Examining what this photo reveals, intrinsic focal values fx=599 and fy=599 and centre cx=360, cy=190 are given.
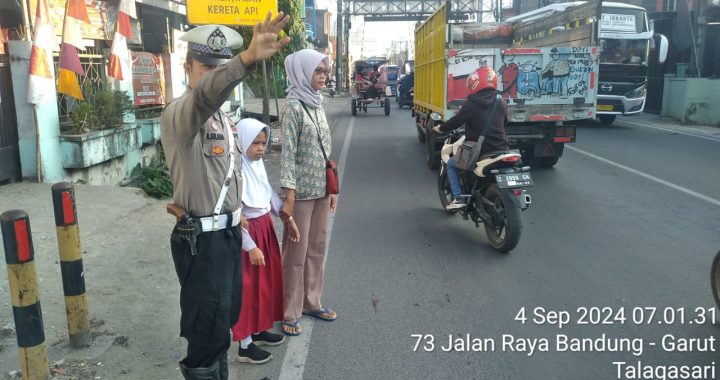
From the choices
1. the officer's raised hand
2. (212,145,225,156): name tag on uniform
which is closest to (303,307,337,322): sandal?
(212,145,225,156): name tag on uniform

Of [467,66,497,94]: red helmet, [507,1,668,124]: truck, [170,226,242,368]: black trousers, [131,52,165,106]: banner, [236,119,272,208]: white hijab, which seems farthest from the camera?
[507,1,668,124]: truck

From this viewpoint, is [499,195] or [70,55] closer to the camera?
[499,195]

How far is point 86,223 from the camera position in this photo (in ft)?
20.2

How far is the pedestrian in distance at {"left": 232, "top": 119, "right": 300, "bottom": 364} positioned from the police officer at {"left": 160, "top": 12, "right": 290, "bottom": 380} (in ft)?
2.10

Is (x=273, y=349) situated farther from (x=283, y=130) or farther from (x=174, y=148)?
(x=174, y=148)

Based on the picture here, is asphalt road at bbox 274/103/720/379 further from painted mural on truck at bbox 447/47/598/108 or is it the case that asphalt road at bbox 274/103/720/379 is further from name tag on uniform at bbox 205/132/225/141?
name tag on uniform at bbox 205/132/225/141

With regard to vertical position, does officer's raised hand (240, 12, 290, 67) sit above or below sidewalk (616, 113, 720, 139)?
above

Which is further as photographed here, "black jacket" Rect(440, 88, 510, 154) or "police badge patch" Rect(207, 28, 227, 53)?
"black jacket" Rect(440, 88, 510, 154)

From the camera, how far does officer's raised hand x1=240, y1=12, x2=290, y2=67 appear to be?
2045 millimetres

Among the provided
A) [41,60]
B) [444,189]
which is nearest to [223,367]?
[444,189]

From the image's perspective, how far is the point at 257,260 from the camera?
10.8 feet

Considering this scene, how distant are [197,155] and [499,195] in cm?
369

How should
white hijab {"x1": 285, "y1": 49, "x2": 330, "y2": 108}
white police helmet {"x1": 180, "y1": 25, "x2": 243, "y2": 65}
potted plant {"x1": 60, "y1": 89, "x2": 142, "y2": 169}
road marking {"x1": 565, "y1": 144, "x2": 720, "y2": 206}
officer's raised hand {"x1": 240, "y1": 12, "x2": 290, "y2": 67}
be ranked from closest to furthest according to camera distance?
officer's raised hand {"x1": 240, "y1": 12, "x2": 290, "y2": 67}
white police helmet {"x1": 180, "y1": 25, "x2": 243, "y2": 65}
white hijab {"x1": 285, "y1": 49, "x2": 330, "y2": 108}
potted plant {"x1": 60, "y1": 89, "x2": 142, "y2": 169}
road marking {"x1": 565, "y1": 144, "x2": 720, "y2": 206}

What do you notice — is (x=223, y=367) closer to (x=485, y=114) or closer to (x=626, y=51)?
(x=485, y=114)
